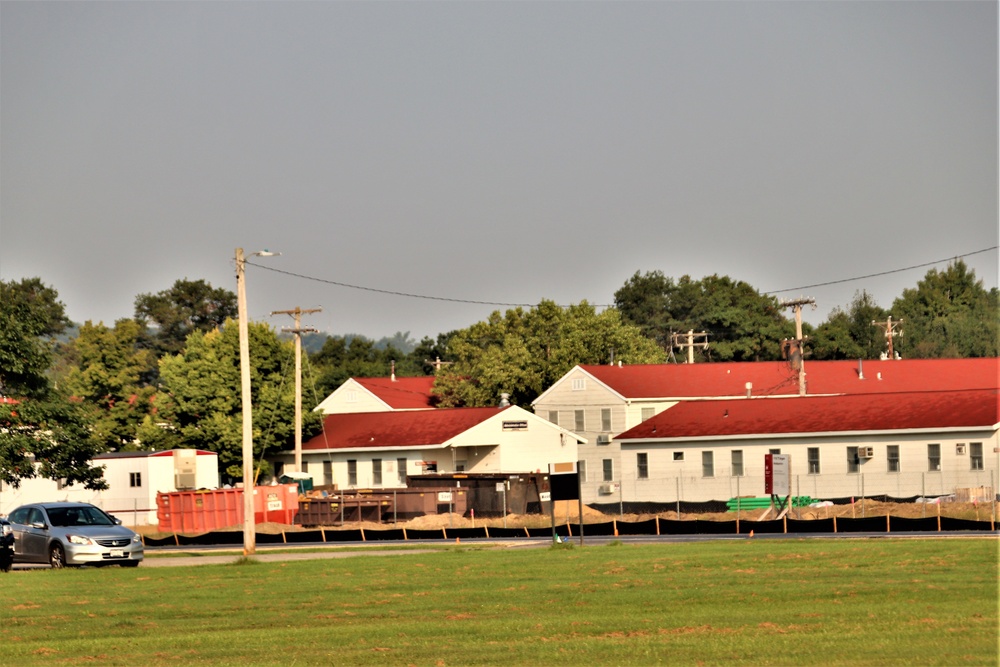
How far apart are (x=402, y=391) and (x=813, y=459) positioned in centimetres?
4047

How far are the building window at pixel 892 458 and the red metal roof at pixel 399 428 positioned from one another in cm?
2090

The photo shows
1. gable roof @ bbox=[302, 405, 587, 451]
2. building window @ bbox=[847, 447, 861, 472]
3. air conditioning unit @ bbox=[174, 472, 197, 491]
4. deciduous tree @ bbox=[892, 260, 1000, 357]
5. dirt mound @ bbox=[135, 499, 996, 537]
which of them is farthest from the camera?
deciduous tree @ bbox=[892, 260, 1000, 357]

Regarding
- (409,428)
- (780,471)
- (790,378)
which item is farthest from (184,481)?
(790,378)

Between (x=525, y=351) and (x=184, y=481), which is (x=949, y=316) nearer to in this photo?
(x=525, y=351)

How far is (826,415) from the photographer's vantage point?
64.7m

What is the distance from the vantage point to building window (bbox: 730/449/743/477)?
64.9 metres

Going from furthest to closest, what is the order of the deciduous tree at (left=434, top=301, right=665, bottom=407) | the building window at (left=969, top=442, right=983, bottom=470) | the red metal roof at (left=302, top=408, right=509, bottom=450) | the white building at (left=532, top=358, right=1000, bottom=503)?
the deciduous tree at (left=434, top=301, right=665, bottom=407) → the red metal roof at (left=302, top=408, right=509, bottom=450) → the white building at (left=532, top=358, right=1000, bottom=503) → the building window at (left=969, top=442, right=983, bottom=470)

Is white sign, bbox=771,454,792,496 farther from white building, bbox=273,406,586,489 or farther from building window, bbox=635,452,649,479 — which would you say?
white building, bbox=273,406,586,489

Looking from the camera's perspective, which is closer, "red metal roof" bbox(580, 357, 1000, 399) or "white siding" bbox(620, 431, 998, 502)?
"white siding" bbox(620, 431, 998, 502)

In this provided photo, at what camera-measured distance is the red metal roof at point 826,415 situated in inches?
2388

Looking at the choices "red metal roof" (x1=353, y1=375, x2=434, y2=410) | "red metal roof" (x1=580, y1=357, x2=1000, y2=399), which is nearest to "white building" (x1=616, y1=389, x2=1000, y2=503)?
"red metal roof" (x1=580, y1=357, x2=1000, y2=399)

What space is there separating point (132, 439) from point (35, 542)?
2193 inches

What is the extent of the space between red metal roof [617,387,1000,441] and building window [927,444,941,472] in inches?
41.8

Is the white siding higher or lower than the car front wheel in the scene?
higher
